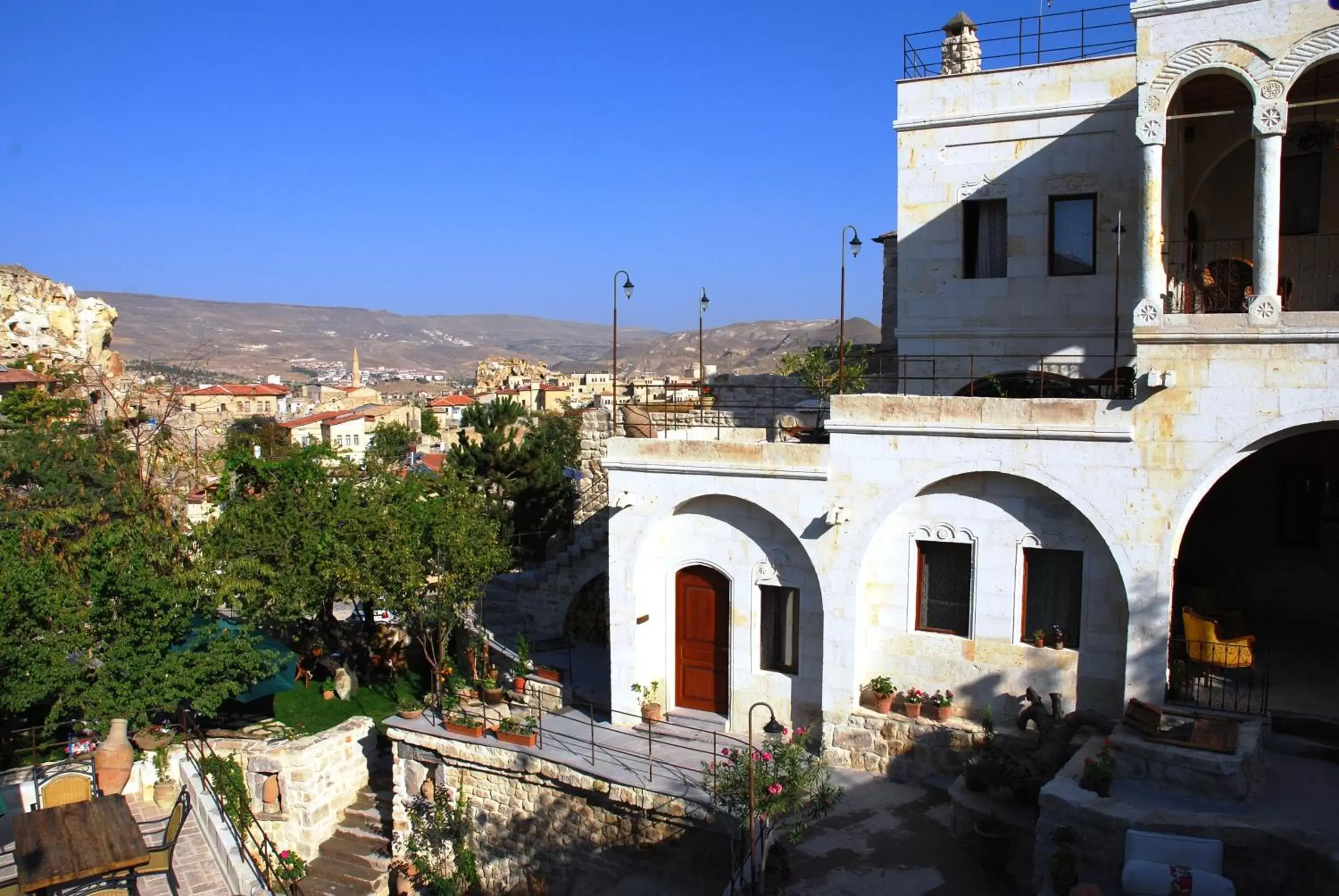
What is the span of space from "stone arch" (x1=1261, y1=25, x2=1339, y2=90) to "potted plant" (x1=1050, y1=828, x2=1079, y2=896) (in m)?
9.57

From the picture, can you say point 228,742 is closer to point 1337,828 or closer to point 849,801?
point 849,801

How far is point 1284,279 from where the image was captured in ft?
54.6

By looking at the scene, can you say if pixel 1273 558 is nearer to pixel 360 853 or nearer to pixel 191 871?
pixel 360 853

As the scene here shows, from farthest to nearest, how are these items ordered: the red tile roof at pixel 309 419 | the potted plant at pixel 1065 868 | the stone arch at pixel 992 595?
the red tile roof at pixel 309 419, the stone arch at pixel 992 595, the potted plant at pixel 1065 868

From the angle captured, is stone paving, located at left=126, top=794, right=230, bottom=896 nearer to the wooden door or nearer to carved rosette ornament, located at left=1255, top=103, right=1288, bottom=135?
the wooden door

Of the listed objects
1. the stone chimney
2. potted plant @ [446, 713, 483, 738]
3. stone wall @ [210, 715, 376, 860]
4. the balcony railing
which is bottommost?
stone wall @ [210, 715, 376, 860]

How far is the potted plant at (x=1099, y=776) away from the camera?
11484 mm

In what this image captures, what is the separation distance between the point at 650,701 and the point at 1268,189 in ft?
38.2

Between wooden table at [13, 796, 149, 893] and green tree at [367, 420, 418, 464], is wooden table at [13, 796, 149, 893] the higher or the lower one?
the lower one

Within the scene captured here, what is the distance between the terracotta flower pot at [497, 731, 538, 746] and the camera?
53.2 feet

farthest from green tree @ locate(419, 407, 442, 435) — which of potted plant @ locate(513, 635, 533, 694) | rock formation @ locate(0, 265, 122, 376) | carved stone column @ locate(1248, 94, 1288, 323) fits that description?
carved stone column @ locate(1248, 94, 1288, 323)

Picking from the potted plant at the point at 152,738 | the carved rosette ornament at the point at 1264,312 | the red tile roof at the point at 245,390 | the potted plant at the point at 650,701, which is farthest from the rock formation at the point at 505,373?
the carved rosette ornament at the point at 1264,312

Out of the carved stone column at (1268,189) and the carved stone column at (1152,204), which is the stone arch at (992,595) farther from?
the carved stone column at (1268,189)

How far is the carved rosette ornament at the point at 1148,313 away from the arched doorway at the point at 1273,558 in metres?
3.89
